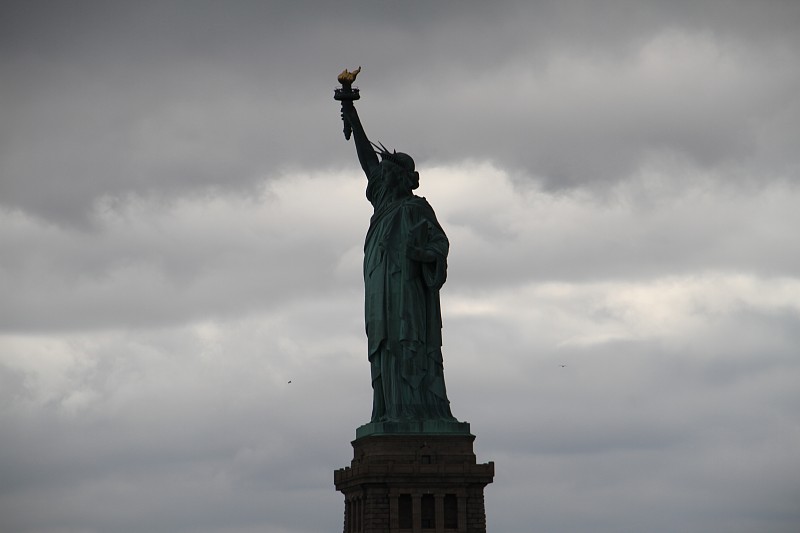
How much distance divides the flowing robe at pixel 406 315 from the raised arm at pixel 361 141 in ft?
5.97

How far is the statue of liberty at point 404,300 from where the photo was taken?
5866 cm

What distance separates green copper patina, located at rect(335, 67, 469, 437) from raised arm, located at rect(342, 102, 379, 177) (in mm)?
735

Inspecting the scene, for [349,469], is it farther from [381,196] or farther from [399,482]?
[381,196]

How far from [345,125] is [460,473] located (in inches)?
456

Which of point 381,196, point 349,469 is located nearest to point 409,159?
point 381,196

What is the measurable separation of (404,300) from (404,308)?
25 centimetres

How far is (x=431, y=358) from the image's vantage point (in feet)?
194

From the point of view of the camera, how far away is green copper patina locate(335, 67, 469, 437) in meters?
58.5

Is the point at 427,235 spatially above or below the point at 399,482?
above

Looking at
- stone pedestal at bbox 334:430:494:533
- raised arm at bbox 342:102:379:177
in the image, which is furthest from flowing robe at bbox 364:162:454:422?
raised arm at bbox 342:102:379:177

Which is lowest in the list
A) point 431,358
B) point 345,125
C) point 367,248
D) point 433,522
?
point 433,522

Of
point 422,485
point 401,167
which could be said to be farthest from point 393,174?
point 422,485

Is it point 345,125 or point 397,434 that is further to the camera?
point 345,125

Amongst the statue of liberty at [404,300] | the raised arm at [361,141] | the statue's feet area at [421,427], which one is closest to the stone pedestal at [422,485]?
the statue's feet area at [421,427]
